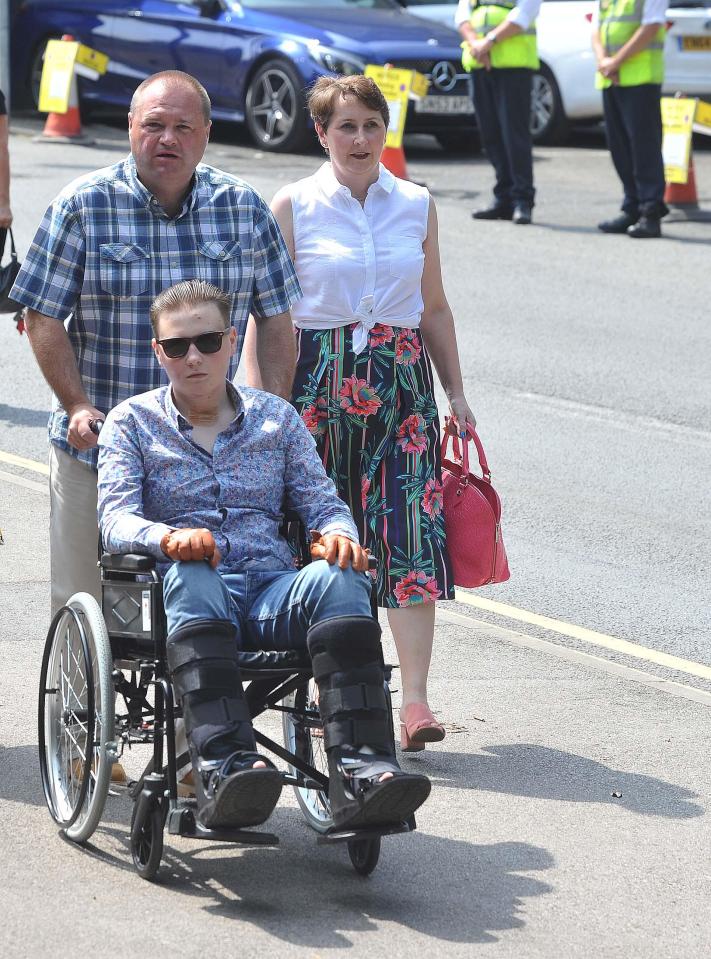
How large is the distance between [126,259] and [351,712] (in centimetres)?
150

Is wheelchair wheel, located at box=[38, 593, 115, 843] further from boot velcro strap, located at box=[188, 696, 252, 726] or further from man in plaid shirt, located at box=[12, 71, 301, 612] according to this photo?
man in plaid shirt, located at box=[12, 71, 301, 612]

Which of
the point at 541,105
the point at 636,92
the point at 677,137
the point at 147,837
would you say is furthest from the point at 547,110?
the point at 147,837

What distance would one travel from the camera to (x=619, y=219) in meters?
14.8

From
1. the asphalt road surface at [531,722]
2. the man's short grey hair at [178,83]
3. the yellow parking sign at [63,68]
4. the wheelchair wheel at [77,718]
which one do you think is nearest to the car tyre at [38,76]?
the yellow parking sign at [63,68]

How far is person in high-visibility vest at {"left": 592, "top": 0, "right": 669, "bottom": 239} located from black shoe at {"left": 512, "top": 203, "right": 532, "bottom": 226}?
631 millimetres

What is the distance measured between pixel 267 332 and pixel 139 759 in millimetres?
1322

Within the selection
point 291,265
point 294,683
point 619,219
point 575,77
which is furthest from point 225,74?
point 294,683

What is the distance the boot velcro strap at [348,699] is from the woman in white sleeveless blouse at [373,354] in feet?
4.07

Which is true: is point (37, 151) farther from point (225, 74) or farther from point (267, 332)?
point (267, 332)

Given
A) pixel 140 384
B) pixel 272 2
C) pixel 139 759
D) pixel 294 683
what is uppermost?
pixel 272 2

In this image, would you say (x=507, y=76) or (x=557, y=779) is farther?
(x=507, y=76)

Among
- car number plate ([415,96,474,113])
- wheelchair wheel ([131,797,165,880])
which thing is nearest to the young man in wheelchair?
wheelchair wheel ([131,797,165,880])

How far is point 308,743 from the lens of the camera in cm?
529

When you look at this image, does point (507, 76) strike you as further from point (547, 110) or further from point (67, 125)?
point (67, 125)
